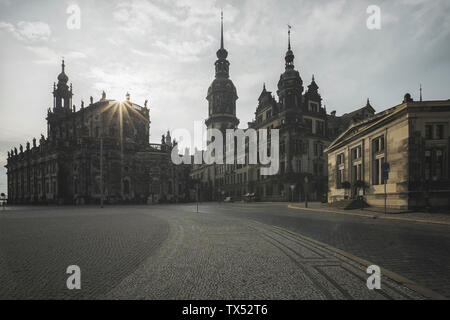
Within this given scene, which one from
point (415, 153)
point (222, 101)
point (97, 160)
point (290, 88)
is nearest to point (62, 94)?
point (97, 160)

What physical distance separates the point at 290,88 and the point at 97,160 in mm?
39581

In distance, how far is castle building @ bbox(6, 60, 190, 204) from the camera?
2128 inches

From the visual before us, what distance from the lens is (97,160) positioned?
54.5 m

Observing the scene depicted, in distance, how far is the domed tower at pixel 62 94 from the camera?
71.1 metres

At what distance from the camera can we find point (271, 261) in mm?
6102

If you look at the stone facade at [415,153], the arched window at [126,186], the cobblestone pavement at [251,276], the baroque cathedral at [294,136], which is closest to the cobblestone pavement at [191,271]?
the cobblestone pavement at [251,276]

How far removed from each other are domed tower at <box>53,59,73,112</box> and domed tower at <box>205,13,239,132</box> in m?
37.7

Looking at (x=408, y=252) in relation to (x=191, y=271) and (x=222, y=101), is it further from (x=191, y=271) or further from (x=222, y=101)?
(x=222, y=101)

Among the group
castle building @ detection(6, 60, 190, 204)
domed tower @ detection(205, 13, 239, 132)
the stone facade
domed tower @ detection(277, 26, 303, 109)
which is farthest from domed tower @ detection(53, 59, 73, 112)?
the stone facade

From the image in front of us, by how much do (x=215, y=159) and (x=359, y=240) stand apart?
71694 mm

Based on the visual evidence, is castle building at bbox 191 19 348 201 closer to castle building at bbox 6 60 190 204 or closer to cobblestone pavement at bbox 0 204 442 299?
castle building at bbox 6 60 190 204

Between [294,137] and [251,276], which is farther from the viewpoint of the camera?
[294,137]

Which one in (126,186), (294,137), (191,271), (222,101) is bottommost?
(126,186)
